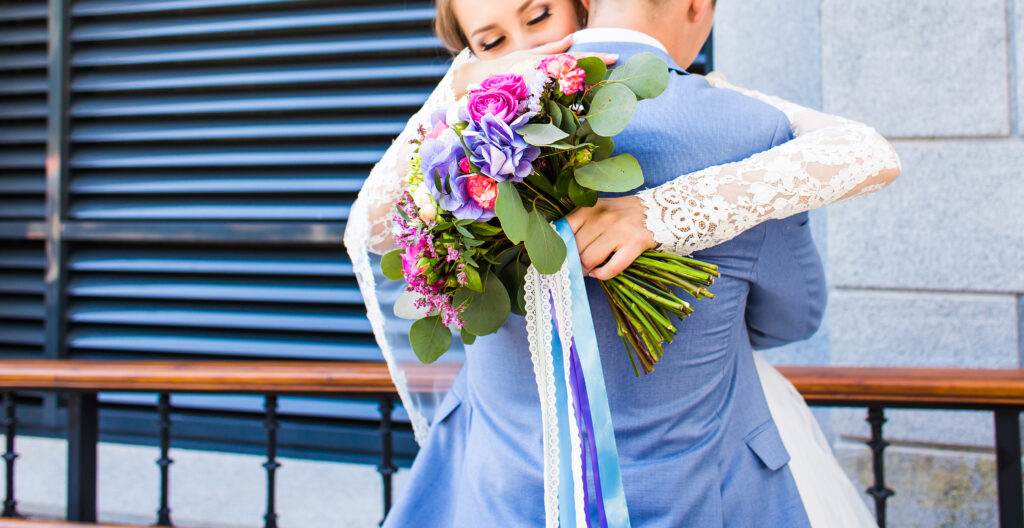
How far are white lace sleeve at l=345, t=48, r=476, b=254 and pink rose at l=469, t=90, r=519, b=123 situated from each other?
273 millimetres

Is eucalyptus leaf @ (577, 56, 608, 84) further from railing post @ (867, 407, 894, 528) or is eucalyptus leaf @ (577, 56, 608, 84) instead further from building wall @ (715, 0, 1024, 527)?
building wall @ (715, 0, 1024, 527)

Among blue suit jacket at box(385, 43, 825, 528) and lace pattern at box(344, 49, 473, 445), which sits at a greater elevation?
lace pattern at box(344, 49, 473, 445)

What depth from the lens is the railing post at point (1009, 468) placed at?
149 centimetres

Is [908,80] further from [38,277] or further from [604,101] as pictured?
[38,277]

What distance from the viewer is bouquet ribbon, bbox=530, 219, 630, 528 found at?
83 centimetres

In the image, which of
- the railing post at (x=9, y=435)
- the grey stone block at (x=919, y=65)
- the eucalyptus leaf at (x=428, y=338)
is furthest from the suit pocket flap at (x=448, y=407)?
the grey stone block at (x=919, y=65)

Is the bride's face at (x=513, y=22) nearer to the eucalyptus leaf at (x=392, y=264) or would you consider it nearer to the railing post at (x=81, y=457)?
the eucalyptus leaf at (x=392, y=264)

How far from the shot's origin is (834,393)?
1571mm

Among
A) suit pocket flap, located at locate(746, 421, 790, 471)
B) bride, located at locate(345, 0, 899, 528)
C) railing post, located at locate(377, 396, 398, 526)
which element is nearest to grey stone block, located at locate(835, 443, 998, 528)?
bride, located at locate(345, 0, 899, 528)

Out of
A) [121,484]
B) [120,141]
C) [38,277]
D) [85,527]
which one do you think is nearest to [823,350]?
[85,527]

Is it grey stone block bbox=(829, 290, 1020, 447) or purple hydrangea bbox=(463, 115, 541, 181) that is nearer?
purple hydrangea bbox=(463, 115, 541, 181)

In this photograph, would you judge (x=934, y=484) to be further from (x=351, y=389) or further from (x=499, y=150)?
(x=499, y=150)

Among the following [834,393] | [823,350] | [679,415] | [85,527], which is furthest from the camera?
[823,350]

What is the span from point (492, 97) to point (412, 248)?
218 millimetres
